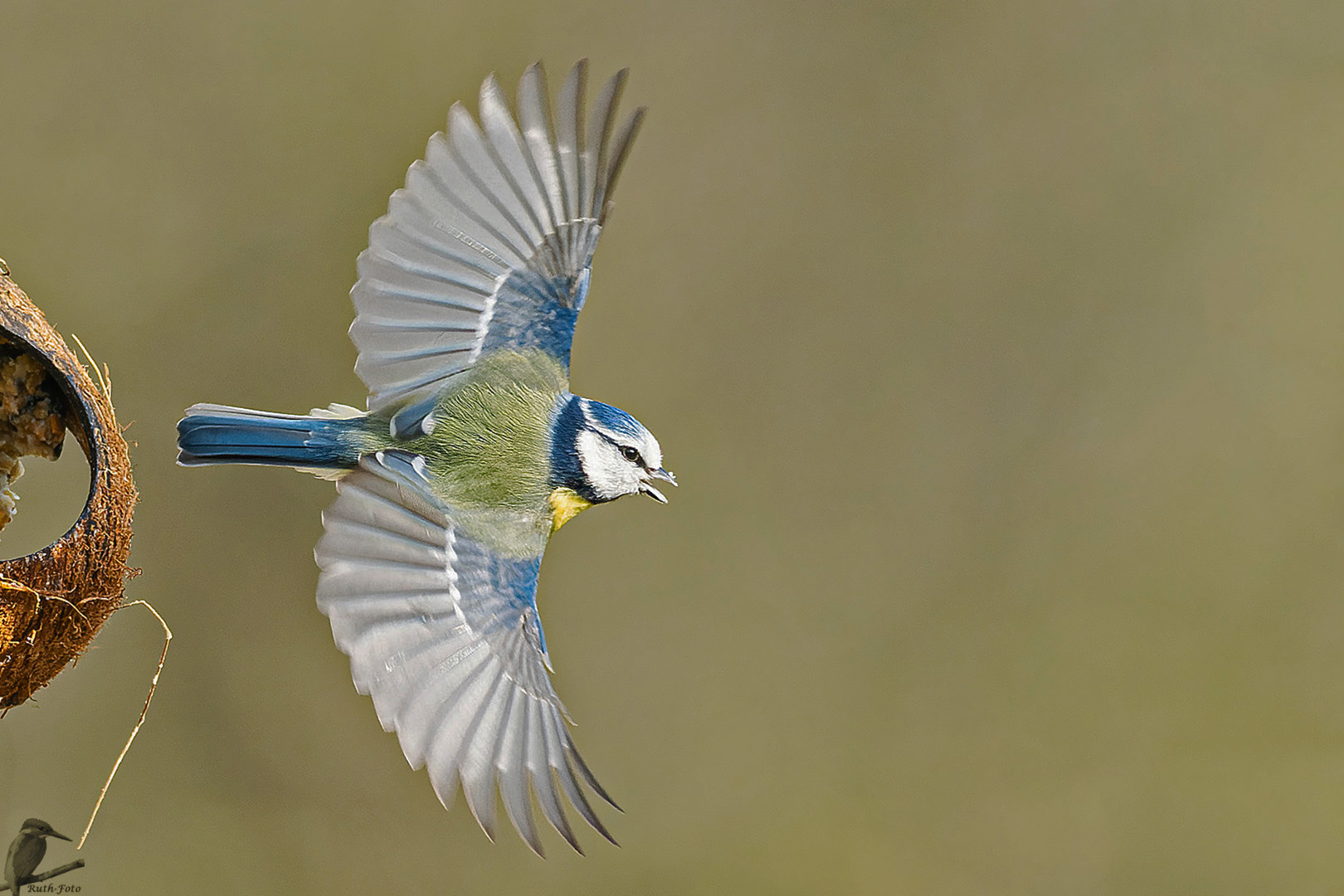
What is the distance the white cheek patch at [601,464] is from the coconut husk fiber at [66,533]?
24.7 inches

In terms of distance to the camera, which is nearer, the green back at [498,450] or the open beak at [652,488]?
the green back at [498,450]

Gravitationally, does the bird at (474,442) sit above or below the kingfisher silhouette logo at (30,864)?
above

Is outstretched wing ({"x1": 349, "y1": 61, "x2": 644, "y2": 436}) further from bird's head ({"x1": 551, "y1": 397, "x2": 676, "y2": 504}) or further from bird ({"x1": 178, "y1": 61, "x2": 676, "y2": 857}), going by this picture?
bird's head ({"x1": 551, "y1": 397, "x2": 676, "y2": 504})

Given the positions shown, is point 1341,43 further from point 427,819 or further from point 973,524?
point 427,819

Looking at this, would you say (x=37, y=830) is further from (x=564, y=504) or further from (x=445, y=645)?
(x=564, y=504)

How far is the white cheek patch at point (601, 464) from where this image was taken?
1687 millimetres

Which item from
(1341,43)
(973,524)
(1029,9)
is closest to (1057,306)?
(973,524)

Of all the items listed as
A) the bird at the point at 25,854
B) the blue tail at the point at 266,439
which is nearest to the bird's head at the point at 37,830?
the bird at the point at 25,854

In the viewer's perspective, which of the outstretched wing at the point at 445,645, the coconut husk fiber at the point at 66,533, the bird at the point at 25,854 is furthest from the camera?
the bird at the point at 25,854

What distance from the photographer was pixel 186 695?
2635mm

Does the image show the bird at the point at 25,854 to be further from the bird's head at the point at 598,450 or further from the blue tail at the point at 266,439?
the bird's head at the point at 598,450

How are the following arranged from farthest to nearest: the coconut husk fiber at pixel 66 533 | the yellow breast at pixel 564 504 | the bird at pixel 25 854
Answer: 1. the yellow breast at pixel 564 504
2. the bird at pixel 25 854
3. the coconut husk fiber at pixel 66 533

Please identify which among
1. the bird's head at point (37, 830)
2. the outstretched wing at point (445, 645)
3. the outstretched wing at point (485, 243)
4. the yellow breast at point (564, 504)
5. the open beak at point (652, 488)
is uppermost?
the outstretched wing at point (485, 243)

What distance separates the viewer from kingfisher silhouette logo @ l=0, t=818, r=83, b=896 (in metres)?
1.59
